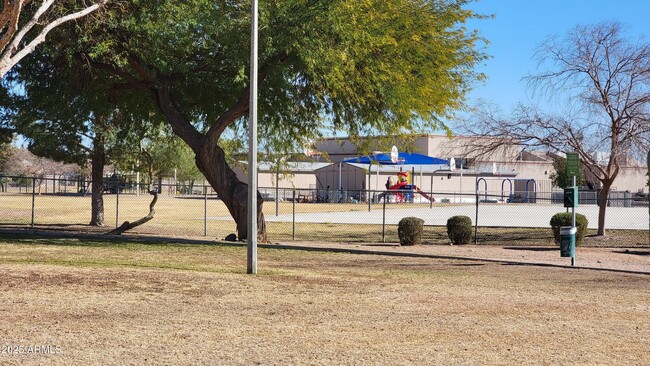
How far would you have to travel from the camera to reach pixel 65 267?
16.5 meters

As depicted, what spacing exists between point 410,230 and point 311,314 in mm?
16251

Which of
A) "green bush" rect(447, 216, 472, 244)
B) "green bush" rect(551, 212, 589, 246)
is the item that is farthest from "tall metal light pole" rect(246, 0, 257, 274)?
"green bush" rect(551, 212, 589, 246)

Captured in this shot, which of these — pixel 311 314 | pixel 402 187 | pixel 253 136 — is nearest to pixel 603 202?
pixel 253 136

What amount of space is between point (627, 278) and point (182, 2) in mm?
13465

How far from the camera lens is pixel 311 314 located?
11.6 meters

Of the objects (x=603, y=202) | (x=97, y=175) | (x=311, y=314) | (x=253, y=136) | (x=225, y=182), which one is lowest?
(x=311, y=314)

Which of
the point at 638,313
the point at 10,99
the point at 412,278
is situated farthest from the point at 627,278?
the point at 10,99

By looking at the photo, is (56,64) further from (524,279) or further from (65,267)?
(524,279)

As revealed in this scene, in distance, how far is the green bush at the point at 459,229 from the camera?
28875mm

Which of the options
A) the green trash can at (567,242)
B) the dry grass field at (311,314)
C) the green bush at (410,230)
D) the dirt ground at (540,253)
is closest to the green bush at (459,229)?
the dirt ground at (540,253)

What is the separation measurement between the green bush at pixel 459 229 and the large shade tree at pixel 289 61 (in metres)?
3.80

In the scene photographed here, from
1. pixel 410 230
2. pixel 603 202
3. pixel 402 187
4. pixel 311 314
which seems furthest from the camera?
pixel 402 187

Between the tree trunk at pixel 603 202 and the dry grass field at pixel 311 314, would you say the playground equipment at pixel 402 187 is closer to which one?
the tree trunk at pixel 603 202

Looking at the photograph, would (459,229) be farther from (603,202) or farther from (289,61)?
(289,61)
